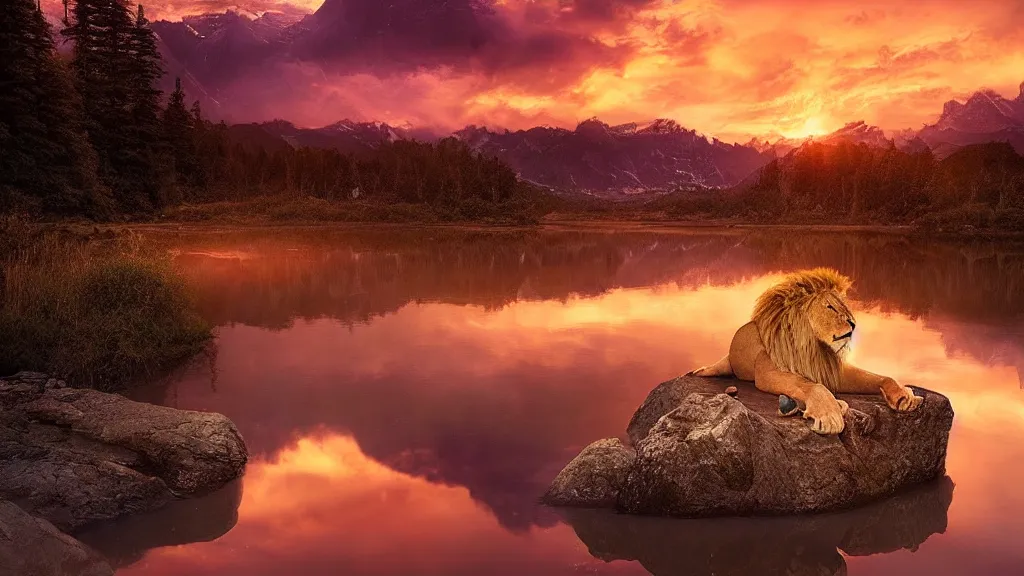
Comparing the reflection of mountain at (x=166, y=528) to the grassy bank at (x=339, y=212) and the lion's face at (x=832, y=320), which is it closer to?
the lion's face at (x=832, y=320)

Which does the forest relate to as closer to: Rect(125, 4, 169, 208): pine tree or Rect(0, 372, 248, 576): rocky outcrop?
Rect(125, 4, 169, 208): pine tree

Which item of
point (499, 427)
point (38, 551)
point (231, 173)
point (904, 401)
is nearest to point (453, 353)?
point (499, 427)

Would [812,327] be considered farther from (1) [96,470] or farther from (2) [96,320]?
(2) [96,320]

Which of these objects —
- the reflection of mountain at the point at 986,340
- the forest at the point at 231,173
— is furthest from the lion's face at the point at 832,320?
the forest at the point at 231,173

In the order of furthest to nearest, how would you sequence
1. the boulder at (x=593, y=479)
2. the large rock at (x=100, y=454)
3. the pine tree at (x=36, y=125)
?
the pine tree at (x=36, y=125), the boulder at (x=593, y=479), the large rock at (x=100, y=454)

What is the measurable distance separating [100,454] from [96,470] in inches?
20.4

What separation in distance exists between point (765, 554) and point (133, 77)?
227ft

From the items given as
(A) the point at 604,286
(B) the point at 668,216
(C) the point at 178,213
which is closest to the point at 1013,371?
(A) the point at 604,286

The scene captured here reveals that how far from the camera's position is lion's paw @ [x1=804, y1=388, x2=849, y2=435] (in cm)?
653

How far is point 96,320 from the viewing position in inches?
459

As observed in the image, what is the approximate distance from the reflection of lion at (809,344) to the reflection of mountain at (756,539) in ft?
3.76

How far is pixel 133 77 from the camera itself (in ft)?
200

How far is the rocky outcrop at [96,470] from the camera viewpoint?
534 centimetres

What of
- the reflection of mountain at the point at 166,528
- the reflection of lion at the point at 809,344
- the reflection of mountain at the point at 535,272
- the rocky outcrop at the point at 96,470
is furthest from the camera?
the reflection of mountain at the point at 535,272
